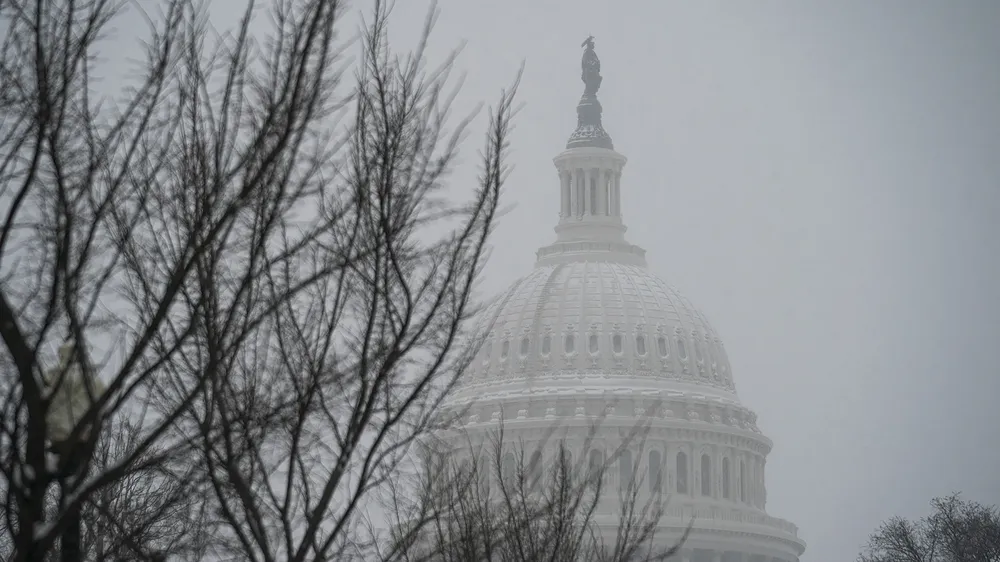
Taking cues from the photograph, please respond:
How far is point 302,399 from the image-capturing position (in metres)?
15.0

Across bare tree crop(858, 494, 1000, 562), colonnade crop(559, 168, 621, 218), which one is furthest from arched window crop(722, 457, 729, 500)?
bare tree crop(858, 494, 1000, 562)

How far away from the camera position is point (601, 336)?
6063 inches

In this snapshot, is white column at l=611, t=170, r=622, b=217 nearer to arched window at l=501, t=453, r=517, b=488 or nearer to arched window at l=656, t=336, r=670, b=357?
arched window at l=656, t=336, r=670, b=357

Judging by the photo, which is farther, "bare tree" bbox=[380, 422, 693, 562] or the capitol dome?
the capitol dome

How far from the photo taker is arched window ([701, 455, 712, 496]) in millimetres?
150500

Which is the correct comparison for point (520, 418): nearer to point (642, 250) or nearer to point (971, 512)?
point (642, 250)

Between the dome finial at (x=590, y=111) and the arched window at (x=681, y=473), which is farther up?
the dome finial at (x=590, y=111)

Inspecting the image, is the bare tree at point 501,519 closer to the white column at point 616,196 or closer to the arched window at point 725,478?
the arched window at point 725,478

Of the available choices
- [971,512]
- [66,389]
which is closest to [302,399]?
[66,389]

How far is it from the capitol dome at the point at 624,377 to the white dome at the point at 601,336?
0.11 metres

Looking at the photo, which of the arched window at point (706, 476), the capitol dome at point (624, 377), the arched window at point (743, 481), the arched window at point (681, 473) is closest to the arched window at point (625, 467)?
the capitol dome at point (624, 377)

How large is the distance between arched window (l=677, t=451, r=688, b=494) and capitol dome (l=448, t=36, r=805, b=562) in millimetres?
105

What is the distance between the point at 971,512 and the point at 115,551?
68820 mm

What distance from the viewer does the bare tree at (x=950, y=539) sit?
72062 mm
